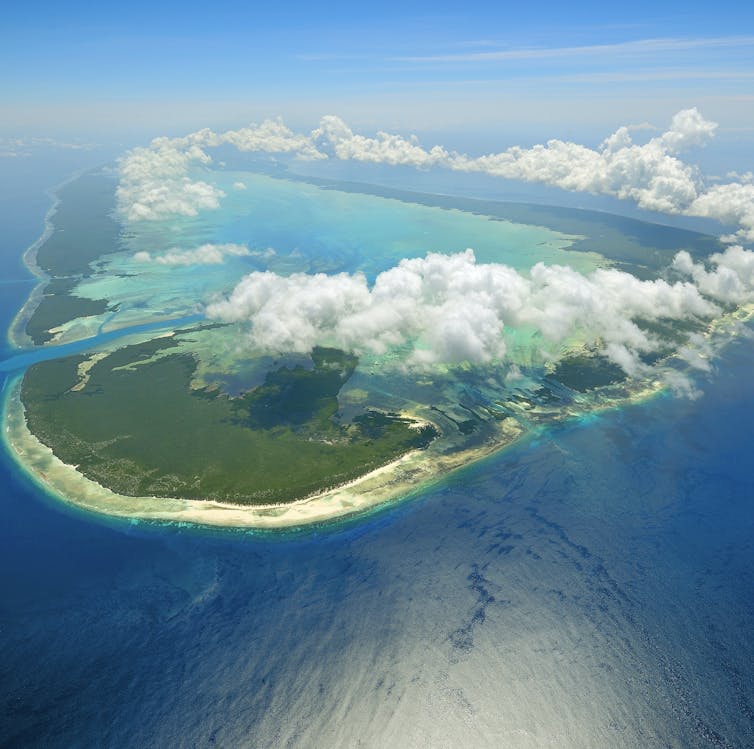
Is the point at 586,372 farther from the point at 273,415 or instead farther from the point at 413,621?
the point at 413,621

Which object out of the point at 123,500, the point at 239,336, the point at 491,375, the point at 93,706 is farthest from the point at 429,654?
the point at 239,336

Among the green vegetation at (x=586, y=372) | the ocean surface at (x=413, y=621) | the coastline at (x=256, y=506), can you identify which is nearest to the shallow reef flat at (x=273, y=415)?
the coastline at (x=256, y=506)

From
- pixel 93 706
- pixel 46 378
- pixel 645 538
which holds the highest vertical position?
pixel 645 538

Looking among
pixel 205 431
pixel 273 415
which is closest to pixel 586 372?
pixel 273 415

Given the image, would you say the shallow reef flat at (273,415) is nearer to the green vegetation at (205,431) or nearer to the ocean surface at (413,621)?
the green vegetation at (205,431)

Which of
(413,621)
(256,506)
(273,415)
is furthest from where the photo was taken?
(273,415)

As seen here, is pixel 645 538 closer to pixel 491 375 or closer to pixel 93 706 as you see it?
pixel 491 375
